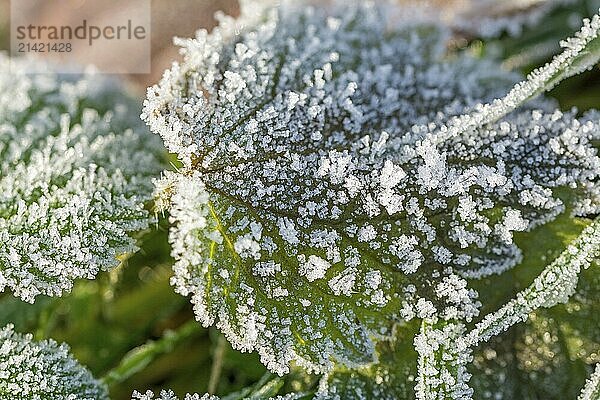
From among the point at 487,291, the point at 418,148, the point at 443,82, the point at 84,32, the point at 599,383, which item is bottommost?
the point at 599,383

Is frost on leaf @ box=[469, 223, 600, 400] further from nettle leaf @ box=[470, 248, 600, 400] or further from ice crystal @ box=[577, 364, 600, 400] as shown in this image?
ice crystal @ box=[577, 364, 600, 400]

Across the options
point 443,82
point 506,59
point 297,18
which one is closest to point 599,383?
point 443,82

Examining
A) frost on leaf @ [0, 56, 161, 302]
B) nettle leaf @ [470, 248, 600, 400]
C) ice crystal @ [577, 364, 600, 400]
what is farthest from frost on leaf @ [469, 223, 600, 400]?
frost on leaf @ [0, 56, 161, 302]

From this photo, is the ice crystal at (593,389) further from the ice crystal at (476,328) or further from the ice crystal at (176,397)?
the ice crystal at (176,397)

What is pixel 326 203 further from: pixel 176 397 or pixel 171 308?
pixel 171 308

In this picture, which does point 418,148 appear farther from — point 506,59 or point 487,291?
point 506,59

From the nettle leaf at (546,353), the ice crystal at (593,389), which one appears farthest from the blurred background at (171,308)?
the ice crystal at (593,389)
